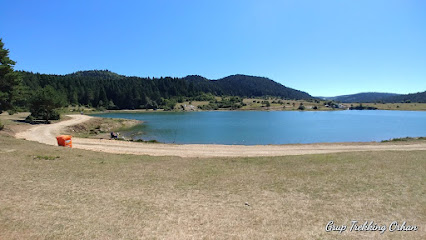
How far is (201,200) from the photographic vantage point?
8633mm

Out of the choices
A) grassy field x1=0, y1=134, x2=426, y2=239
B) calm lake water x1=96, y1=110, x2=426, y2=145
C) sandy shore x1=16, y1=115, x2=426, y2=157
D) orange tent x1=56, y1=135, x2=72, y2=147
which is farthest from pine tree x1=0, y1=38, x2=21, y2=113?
grassy field x1=0, y1=134, x2=426, y2=239

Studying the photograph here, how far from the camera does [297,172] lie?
505 inches

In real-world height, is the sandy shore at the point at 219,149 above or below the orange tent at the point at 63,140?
below

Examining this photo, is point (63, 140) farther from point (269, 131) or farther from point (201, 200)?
point (269, 131)

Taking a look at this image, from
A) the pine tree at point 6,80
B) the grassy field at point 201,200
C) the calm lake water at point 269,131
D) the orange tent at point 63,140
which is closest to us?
the grassy field at point 201,200

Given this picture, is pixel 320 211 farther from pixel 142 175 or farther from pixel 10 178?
pixel 10 178

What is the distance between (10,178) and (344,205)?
42.8 ft

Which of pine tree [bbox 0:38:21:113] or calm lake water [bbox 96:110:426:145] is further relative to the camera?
calm lake water [bbox 96:110:426:145]

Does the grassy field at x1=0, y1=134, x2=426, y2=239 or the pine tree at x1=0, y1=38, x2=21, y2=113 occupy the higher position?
the pine tree at x1=0, y1=38, x2=21, y2=113

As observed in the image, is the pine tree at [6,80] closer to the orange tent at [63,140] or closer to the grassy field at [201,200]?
the orange tent at [63,140]

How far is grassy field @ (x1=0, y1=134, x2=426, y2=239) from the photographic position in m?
6.30

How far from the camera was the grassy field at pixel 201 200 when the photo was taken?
6297 mm

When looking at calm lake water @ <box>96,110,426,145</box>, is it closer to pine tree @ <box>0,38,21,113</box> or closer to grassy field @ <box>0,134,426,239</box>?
pine tree @ <box>0,38,21,113</box>

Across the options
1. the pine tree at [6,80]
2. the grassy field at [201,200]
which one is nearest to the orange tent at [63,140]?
the grassy field at [201,200]
